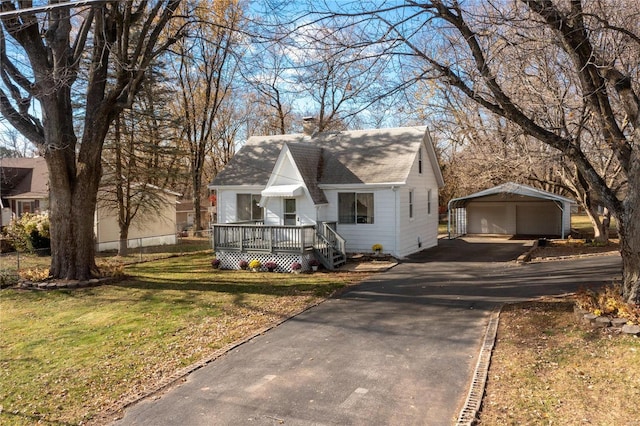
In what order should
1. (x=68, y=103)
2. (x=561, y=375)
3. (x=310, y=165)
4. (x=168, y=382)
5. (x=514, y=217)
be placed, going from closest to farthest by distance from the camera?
(x=561, y=375) → (x=168, y=382) → (x=68, y=103) → (x=310, y=165) → (x=514, y=217)

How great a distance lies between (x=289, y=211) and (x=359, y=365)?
494 inches

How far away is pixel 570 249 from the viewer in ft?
67.9

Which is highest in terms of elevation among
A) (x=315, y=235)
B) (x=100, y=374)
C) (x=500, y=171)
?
(x=500, y=171)

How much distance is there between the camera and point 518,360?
22.0ft

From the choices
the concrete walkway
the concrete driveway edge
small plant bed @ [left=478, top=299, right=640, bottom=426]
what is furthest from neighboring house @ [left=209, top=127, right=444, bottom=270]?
small plant bed @ [left=478, top=299, right=640, bottom=426]

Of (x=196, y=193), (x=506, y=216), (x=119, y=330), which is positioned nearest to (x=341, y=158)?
(x=119, y=330)

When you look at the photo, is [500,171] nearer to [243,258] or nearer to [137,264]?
[243,258]

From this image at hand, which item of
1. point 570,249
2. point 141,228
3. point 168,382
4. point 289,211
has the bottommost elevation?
point 168,382

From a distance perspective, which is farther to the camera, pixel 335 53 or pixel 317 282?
pixel 317 282

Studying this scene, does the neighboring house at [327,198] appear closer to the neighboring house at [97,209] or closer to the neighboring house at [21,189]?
the neighboring house at [97,209]

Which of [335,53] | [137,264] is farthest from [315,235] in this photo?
[335,53]

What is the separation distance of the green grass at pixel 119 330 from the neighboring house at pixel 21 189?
20027 millimetres

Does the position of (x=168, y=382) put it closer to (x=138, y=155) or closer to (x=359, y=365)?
(x=359, y=365)

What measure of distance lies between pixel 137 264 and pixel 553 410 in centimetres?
1696
